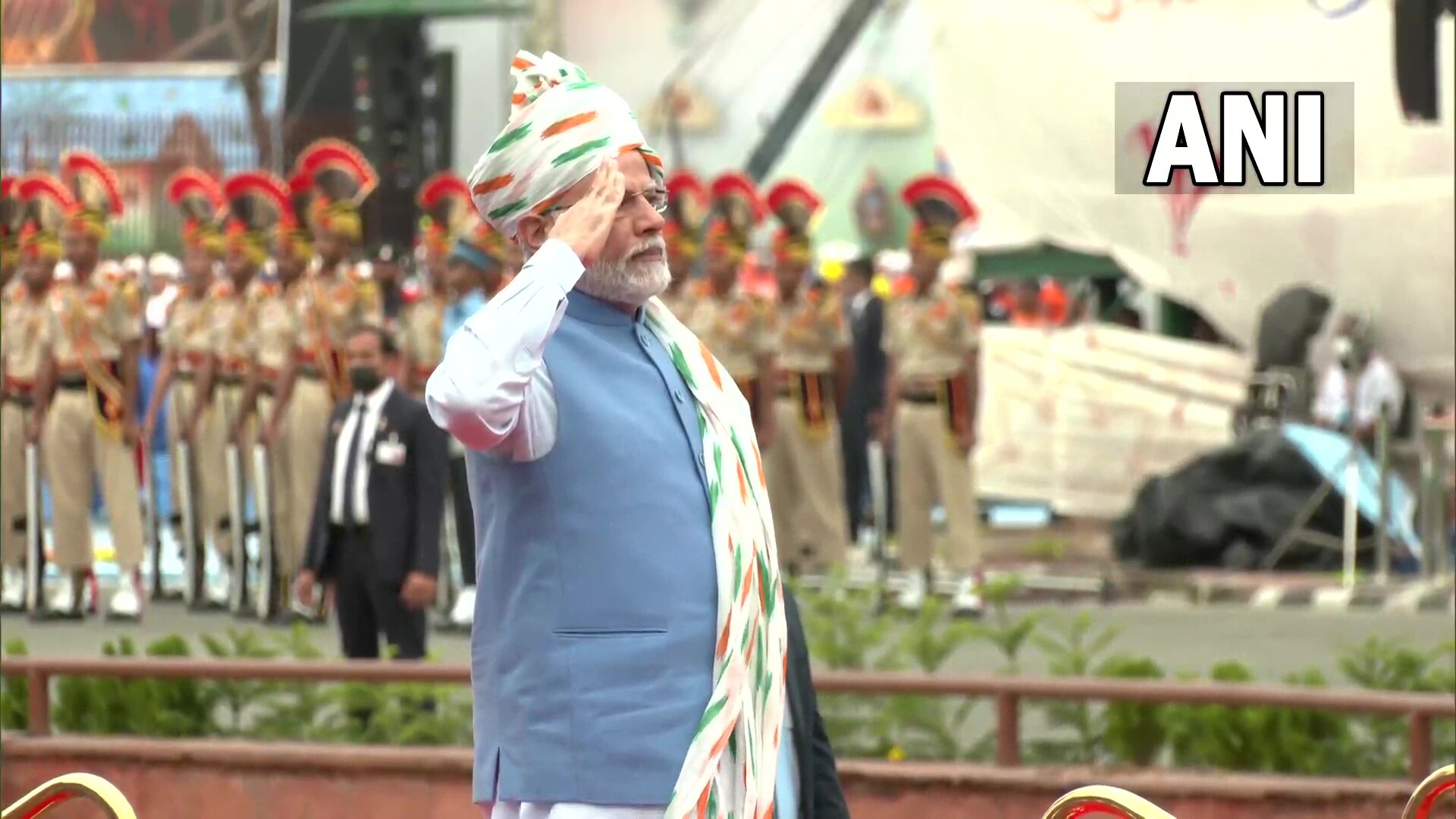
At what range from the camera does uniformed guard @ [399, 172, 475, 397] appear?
14727 millimetres

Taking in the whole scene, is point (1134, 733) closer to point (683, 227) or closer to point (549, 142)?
point (549, 142)

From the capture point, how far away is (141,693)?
31.3 feet

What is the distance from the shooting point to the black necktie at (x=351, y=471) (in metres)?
10.3

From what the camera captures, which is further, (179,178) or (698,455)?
(179,178)

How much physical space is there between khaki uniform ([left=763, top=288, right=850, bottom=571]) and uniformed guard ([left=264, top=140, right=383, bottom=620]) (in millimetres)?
2274

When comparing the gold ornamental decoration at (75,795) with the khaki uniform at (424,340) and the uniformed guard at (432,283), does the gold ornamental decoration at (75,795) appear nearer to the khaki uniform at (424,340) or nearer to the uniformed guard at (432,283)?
the uniformed guard at (432,283)

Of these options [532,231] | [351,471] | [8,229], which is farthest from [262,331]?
[532,231]

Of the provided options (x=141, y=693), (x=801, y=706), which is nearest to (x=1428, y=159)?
(x=141, y=693)

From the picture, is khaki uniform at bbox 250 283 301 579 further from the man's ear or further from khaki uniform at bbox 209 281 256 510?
the man's ear

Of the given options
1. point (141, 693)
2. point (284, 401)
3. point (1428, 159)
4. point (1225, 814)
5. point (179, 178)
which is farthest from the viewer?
point (179, 178)

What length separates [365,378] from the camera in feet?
34.0

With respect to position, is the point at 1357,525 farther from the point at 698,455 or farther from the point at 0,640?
the point at 698,455

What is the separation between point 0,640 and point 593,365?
10.5 metres

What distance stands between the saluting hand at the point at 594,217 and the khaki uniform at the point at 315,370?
10331 millimetres
